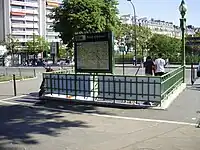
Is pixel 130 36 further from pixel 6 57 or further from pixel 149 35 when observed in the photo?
pixel 6 57

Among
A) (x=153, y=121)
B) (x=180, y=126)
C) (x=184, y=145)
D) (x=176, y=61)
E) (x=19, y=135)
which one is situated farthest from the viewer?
(x=176, y=61)

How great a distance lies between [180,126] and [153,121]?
951mm

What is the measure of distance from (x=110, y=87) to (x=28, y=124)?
12.9 ft

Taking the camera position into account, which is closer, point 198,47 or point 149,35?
point 198,47

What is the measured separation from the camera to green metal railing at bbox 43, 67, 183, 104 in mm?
12398

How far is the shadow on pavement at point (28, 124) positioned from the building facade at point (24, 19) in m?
85.5

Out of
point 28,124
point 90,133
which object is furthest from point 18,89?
point 90,133

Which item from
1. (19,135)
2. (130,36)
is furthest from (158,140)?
(130,36)

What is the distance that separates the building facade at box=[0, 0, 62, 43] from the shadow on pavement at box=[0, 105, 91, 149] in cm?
8550

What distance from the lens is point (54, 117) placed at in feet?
37.4

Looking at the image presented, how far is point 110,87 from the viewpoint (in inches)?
522

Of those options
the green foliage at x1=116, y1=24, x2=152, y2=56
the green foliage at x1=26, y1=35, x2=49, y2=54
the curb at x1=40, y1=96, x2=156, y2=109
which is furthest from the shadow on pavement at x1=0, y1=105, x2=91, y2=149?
the green foliage at x1=26, y1=35, x2=49, y2=54

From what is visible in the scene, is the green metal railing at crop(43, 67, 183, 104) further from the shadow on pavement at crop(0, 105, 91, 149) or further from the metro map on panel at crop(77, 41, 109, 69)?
the shadow on pavement at crop(0, 105, 91, 149)

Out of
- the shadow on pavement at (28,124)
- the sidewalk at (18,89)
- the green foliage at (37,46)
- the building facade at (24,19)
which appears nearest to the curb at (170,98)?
the shadow on pavement at (28,124)
